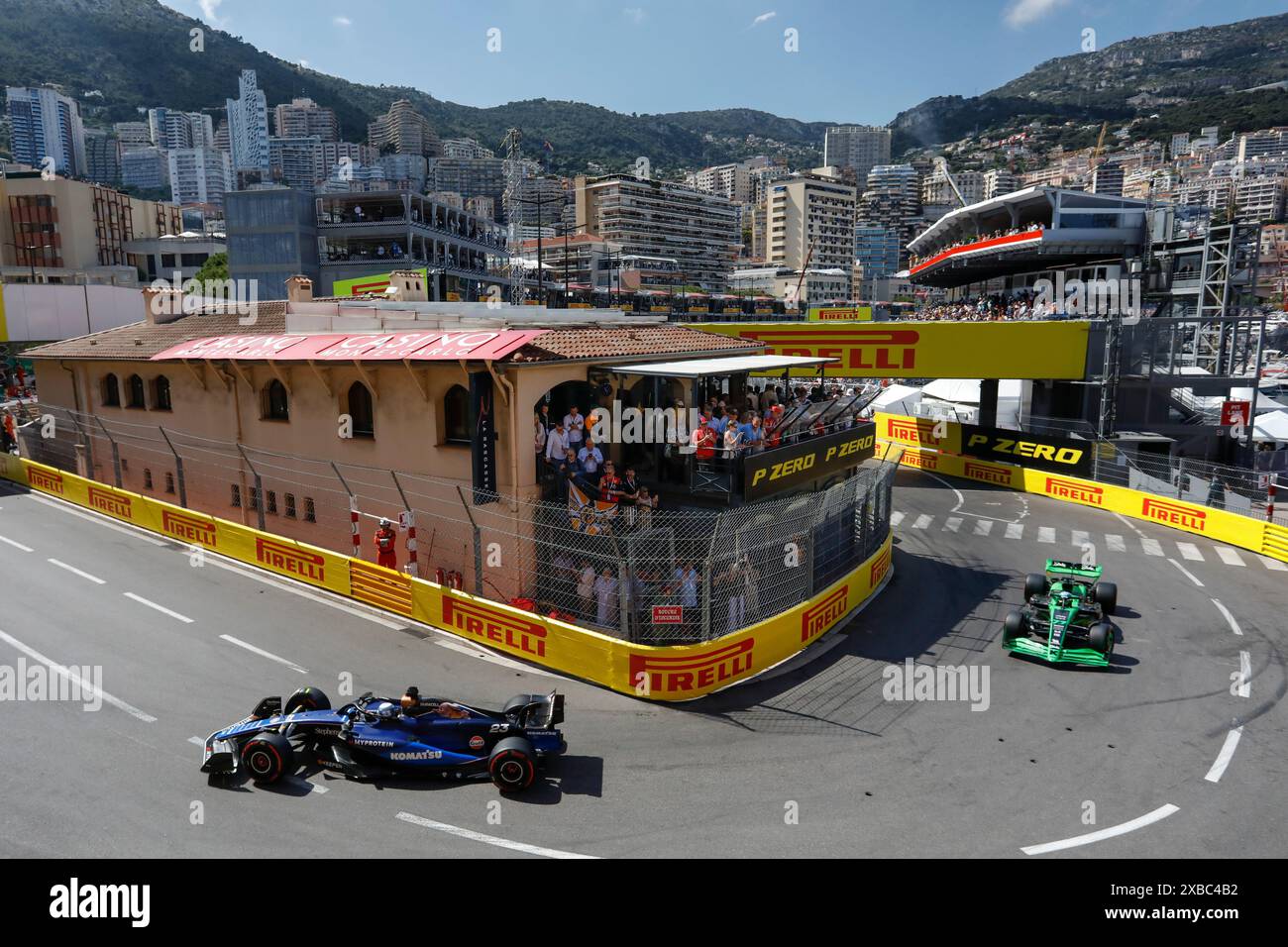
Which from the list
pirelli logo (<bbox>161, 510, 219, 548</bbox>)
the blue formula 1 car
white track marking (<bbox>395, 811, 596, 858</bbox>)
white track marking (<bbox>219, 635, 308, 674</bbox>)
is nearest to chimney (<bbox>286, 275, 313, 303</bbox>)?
pirelli logo (<bbox>161, 510, 219, 548</bbox>)

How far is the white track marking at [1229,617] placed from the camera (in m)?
14.1

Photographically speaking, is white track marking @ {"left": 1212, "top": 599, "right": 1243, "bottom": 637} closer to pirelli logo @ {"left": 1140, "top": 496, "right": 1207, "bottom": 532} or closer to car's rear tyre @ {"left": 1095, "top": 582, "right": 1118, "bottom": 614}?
car's rear tyre @ {"left": 1095, "top": 582, "right": 1118, "bottom": 614}

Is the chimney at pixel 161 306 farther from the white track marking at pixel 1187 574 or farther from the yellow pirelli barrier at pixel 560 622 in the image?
the white track marking at pixel 1187 574

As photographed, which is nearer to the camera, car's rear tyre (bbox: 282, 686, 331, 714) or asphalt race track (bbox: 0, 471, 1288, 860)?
asphalt race track (bbox: 0, 471, 1288, 860)

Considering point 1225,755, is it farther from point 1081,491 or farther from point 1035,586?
point 1081,491

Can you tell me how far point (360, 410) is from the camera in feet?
57.4

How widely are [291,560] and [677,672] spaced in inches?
371

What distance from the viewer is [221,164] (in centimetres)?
18925

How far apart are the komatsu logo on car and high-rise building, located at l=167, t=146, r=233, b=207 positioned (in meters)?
204

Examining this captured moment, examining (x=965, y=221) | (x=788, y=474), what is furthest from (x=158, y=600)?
(x=965, y=221)

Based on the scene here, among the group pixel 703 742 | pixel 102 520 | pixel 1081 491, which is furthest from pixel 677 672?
pixel 1081 491

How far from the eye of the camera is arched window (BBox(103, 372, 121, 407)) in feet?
80.1

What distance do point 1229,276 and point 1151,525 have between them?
16825 mm

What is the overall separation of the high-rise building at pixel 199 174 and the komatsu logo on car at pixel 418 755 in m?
204
